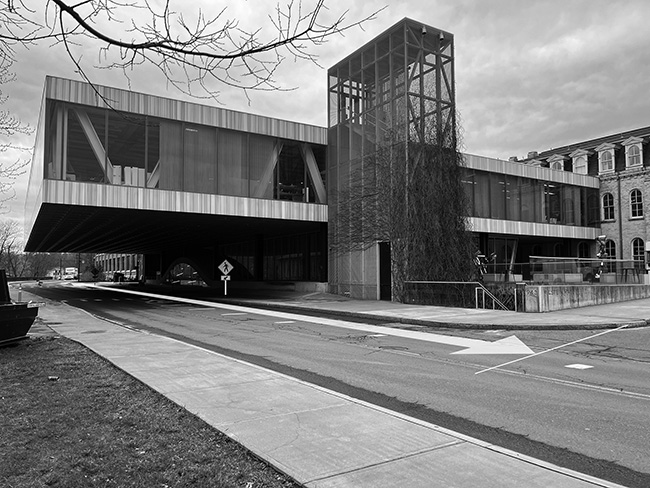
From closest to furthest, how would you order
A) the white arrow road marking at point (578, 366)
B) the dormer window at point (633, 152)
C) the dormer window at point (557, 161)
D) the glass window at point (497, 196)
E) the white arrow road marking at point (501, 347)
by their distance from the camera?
the white arrow road marking at point (578, 366), the white arrow road marking at point (501, 347), the glass window at point (497, 196), the dormer window at point (633, 152), the dormer window at point (557, 161)

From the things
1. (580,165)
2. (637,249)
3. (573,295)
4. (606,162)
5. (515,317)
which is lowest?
(515,317)

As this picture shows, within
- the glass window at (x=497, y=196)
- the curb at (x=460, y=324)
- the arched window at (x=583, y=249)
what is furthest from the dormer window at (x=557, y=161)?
the curb at (x=460, y=324)

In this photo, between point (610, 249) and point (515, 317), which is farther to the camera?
point (610, 249)

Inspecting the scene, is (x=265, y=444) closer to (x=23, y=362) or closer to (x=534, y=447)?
(x=534, y=447)

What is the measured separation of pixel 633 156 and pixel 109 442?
1838 inches

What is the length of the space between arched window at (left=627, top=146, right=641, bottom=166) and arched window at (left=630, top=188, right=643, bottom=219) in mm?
2266

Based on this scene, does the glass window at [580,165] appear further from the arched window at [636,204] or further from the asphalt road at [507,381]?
the asphalt road at [507,381]

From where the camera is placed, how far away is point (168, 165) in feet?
89.9

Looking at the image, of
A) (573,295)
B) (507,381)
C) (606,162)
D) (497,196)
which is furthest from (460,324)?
(606,162)

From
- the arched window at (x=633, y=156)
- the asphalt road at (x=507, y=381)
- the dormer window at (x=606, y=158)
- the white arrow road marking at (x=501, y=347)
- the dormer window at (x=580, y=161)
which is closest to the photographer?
the asphalt road at (x=507, y=381)

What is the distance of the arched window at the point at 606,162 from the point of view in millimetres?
43969

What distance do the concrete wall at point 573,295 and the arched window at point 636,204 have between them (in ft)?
60.8

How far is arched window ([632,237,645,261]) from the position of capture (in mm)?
41125

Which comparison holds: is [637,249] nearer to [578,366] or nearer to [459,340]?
[459,340]
